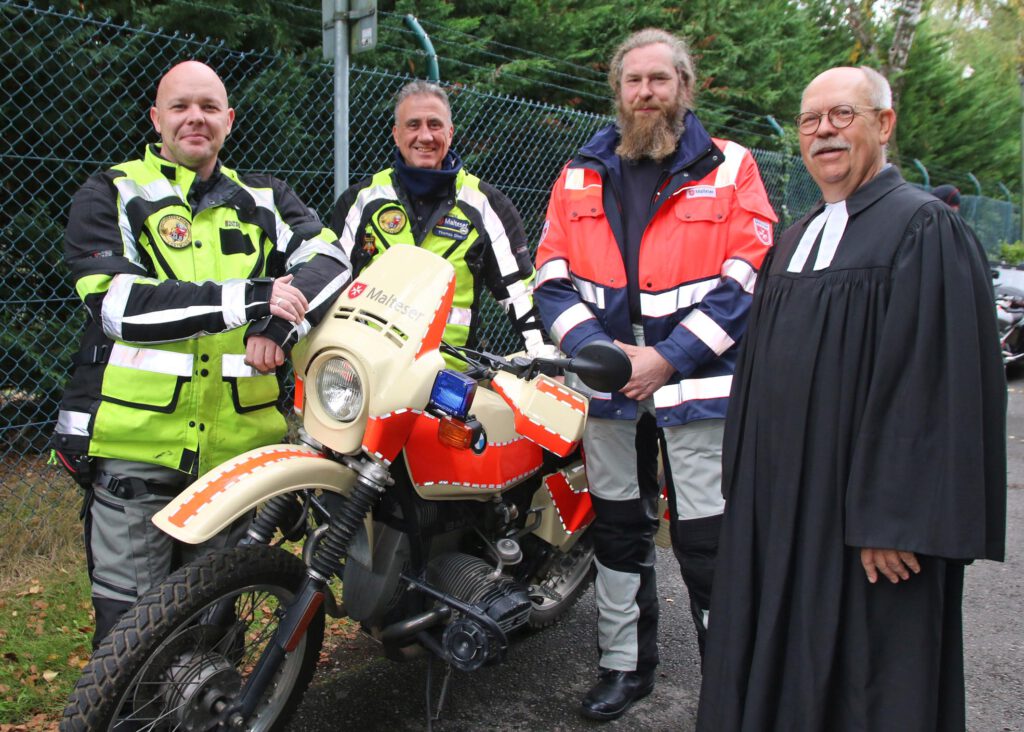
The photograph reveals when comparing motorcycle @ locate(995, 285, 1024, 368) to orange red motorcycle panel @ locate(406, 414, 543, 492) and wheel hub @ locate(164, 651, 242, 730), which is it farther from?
wheel hub @ locate(164, 651, 242, 730)

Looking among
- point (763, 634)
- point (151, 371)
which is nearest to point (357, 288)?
point (151, 371)

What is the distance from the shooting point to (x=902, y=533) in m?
1.86

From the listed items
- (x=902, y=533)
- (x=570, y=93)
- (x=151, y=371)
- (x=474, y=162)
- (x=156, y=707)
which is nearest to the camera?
(x=902, y=533)

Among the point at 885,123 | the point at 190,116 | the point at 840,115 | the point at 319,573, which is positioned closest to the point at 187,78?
the point at 190,116

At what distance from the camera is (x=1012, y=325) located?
32.6 ft

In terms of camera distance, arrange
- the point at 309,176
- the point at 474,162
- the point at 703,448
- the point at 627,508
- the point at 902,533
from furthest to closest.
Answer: the point at 474,162, the point at 309,176, the point at 627,508, the point at 703,448, the point at 902,533

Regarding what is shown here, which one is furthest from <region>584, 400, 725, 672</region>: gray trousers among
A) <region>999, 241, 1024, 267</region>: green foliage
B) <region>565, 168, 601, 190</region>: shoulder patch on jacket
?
<region>999, 241, 1024, 267</region>: green foliage

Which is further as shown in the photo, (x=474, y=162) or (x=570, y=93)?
(x=570, y=93)

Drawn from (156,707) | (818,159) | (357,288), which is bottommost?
(156,707)

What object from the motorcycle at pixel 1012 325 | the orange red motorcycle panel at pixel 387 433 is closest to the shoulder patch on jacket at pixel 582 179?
the orange red motorcycle panel at pixel 387 433

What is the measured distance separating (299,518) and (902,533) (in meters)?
1.57

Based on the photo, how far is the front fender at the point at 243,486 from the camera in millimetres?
2074

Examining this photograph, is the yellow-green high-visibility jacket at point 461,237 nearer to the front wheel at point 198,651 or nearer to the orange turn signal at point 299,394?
the orange turn signal at point 299,394

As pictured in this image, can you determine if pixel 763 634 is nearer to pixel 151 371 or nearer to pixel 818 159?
pixel 818 159
